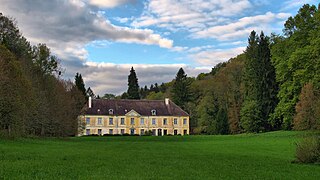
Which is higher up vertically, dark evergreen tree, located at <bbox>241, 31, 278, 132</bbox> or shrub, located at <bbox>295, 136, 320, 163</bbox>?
dark evergreen tree, located at <bbox>241, 31, 278, 132</bbox>

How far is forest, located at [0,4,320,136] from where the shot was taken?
36.6 m

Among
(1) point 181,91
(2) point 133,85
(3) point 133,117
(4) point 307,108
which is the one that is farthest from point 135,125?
(4) point 307,108

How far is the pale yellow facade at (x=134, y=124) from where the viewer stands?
83.9 m

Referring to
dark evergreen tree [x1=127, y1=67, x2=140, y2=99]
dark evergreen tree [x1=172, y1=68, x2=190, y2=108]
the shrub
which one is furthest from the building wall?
the shrub

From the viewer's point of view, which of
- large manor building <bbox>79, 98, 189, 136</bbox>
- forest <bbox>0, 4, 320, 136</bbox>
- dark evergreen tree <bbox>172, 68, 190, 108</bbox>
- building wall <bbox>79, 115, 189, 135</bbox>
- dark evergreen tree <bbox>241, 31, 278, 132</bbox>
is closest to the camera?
forest <bbox>0, 4, 320, 136</bbox>

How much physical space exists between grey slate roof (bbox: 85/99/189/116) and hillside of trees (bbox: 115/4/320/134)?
659cm

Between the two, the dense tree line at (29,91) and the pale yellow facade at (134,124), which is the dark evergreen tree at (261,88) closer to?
the pale yellow facade at (134,124)

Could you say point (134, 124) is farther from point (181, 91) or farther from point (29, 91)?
point (29, 91)

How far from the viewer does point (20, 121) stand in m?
36.5

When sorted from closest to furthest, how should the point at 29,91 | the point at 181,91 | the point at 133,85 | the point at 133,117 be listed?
the point at 29,91 → the point at 133,117 → the point at 181,91 → the point at 133,85

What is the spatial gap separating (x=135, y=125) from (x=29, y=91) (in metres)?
49.7

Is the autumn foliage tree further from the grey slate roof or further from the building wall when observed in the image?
the grey slate roof

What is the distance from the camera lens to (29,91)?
37.9 meters

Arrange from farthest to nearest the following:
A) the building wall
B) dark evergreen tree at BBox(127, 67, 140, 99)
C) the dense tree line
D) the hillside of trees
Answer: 1. dark evergreen tree at BBox(127, 67, 140, 99)
2. the building wall
3. the hillside of trees
4. the dense tree line
